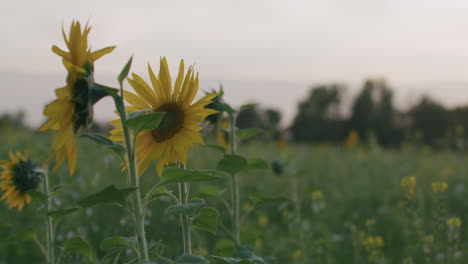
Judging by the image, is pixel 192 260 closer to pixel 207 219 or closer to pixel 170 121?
pixel 207 219

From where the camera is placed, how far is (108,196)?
0.66 m

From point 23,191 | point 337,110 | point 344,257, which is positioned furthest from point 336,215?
point 337,110

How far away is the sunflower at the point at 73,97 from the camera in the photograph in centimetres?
67

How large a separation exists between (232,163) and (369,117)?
33734 mm

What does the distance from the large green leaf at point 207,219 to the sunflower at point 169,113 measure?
0.11m

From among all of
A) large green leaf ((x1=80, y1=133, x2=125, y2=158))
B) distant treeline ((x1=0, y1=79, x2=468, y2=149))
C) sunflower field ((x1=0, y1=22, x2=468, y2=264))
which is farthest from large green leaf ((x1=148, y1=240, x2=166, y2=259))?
distant treeline ((x1=0, y1=79, x2=468, y2=149))

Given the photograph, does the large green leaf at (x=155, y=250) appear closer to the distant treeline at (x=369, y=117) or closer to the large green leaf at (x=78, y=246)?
the large green leaf at (x=78, y=246)

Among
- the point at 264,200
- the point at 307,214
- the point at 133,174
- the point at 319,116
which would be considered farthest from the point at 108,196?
the point at 319,116

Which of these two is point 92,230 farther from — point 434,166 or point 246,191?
point 434,166

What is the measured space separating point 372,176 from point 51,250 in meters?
4.40

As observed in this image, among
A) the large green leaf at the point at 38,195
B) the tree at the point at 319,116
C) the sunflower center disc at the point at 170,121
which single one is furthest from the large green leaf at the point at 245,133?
the tree at the point at 319,116

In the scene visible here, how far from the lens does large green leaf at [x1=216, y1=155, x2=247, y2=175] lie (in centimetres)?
109

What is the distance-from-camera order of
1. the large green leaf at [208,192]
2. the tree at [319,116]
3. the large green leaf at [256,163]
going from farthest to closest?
the tree at [319,116]
the large green leaf at [256,163]
the large green leaf at [208,192]

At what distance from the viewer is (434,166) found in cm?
561
